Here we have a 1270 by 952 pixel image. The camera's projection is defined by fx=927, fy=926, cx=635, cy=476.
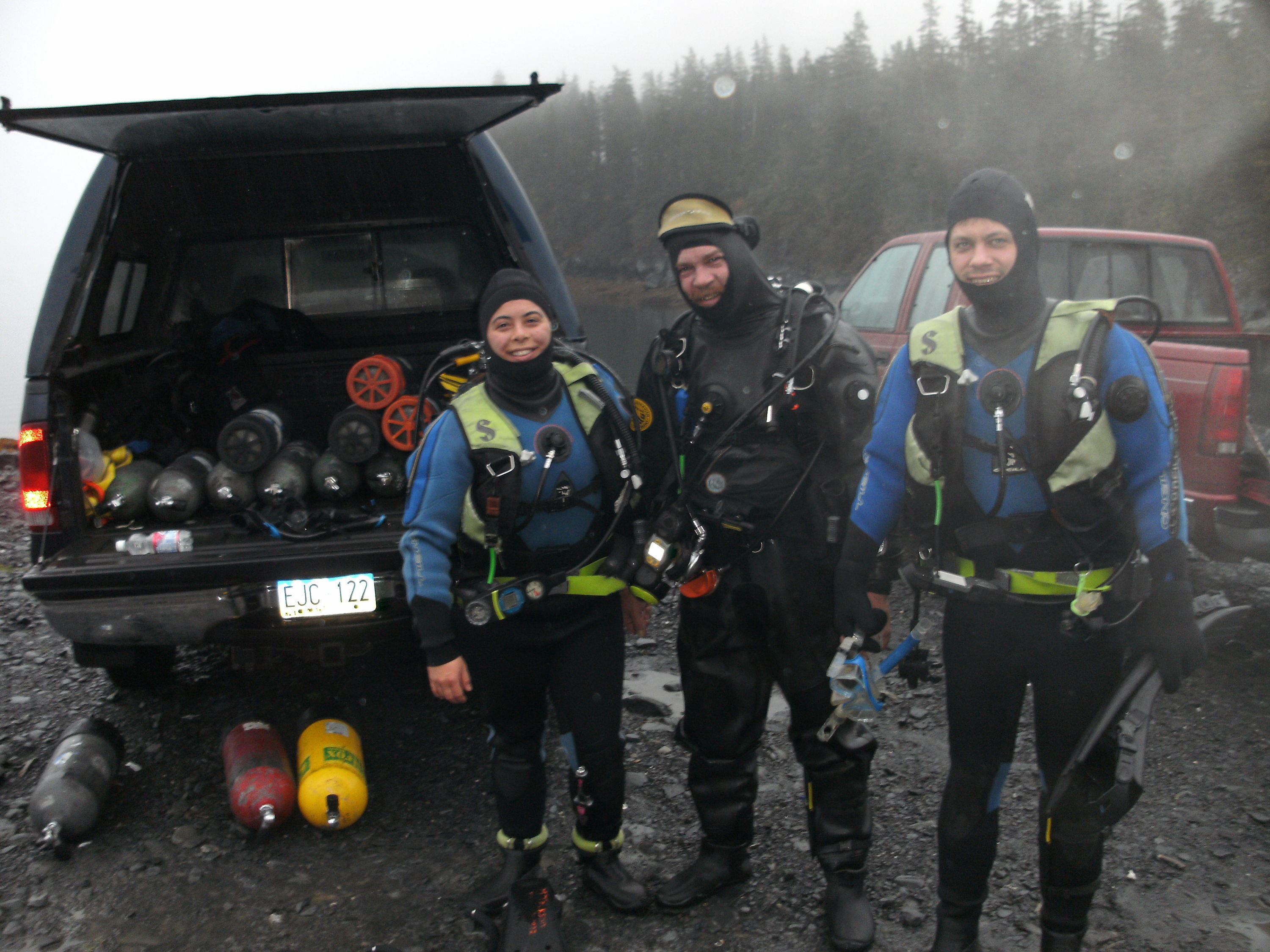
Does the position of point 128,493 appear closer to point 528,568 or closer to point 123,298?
point 123,298

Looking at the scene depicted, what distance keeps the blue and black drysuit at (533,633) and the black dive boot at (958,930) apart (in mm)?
948

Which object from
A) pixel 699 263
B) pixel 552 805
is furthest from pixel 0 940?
pixel 699 263

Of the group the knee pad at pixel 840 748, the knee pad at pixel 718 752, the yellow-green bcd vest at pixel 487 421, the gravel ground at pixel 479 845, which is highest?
the yellow-green bcd vest at pixel 487 421

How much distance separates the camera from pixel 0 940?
2670 mm

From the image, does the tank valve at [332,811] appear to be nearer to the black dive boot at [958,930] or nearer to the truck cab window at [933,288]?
the black dive boot at [958,930]

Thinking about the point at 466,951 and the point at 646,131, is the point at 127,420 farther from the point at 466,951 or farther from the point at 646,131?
the point at 646,131

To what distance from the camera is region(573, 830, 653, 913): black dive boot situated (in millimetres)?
2758

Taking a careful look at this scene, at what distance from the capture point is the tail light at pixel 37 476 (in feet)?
10.8

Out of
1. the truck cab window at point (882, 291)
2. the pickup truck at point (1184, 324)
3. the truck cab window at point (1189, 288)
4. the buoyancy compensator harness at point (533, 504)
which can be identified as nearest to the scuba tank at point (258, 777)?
the buoyancy compensator harness at point (533, 504)

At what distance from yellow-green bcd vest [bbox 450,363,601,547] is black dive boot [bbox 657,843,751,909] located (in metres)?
1.19

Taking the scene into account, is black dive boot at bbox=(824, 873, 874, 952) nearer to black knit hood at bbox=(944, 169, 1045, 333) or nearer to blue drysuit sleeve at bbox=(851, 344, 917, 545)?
blue drysuit sleeve at bbox=(851, 344, 917, 545)

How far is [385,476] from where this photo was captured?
380cm

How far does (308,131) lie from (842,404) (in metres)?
2.54

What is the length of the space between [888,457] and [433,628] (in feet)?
4.21
